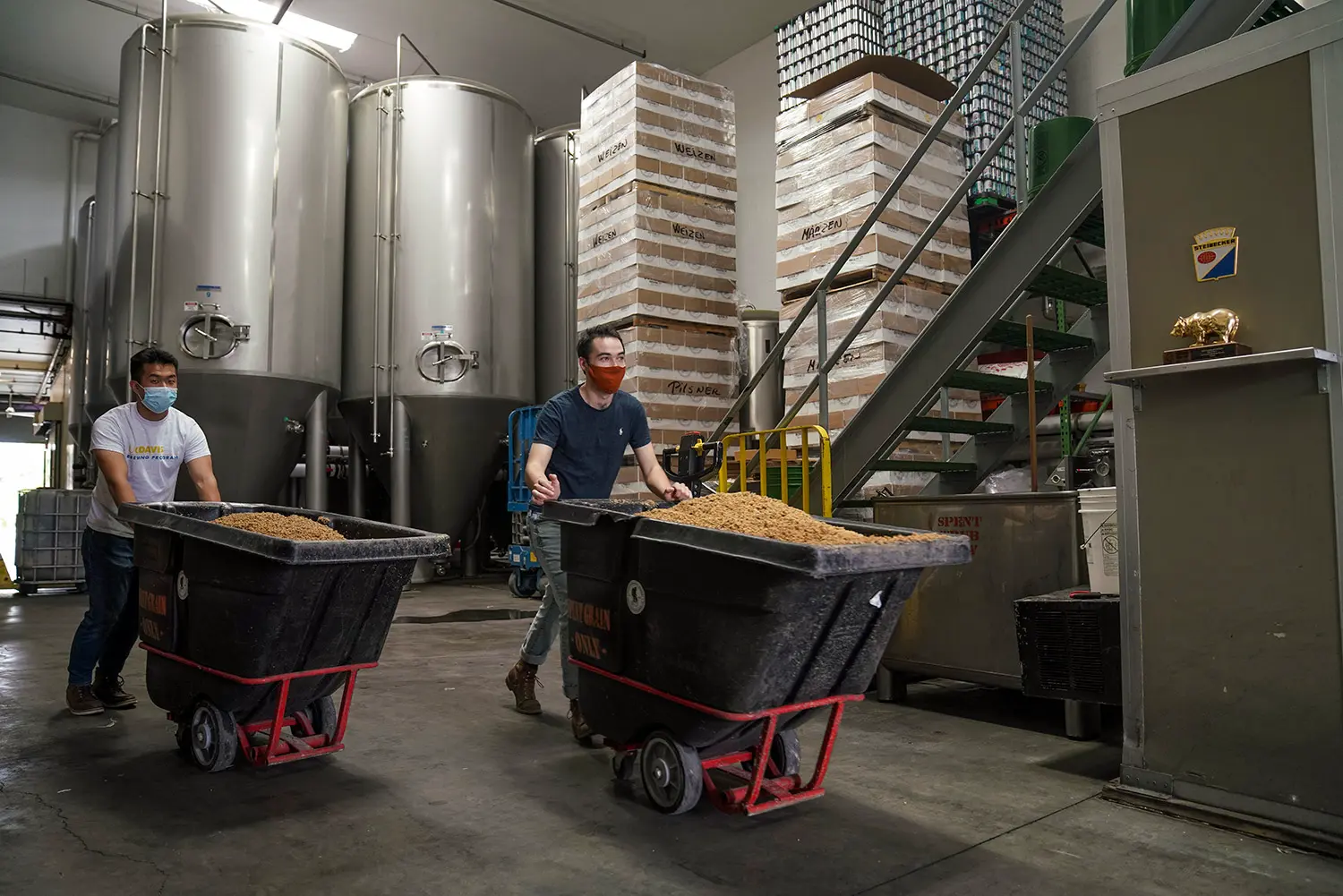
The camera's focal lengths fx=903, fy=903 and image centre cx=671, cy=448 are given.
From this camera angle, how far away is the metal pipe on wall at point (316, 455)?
8.95 m

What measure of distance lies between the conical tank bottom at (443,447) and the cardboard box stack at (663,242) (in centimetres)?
232

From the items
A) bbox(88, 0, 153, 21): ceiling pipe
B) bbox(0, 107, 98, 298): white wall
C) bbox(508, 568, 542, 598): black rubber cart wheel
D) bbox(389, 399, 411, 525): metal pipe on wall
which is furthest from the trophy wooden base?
bbox(0, 107, 98, 298): white wall

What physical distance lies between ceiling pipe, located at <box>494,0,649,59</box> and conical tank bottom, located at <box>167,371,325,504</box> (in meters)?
5.26

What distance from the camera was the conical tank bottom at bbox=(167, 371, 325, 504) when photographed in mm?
8141

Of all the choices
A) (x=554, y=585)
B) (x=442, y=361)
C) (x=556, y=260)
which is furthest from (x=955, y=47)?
(x=554, y=585)

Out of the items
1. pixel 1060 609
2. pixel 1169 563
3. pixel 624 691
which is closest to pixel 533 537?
pixel 624 691

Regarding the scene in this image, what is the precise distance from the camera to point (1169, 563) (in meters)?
2.81

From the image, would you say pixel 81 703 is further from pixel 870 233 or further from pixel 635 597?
pixel 870 233

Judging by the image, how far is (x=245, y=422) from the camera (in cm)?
834

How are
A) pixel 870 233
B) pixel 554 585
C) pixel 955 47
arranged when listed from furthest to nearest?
pixel 955 47
pixel 870 233
pixel 554 585

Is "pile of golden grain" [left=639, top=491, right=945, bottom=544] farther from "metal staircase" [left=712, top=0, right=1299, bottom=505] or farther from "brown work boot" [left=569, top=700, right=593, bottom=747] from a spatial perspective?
"metal staircase" [left=712, top=0, right=1299, bottom=505]

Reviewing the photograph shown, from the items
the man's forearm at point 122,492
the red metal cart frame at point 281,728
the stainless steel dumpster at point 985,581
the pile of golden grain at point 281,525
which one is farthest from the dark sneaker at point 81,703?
the stainless steel dumpster at point 985,581

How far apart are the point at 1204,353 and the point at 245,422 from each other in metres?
7.89

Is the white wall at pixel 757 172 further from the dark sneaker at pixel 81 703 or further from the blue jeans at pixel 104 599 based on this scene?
the dark sneaker at pixel 81 703
